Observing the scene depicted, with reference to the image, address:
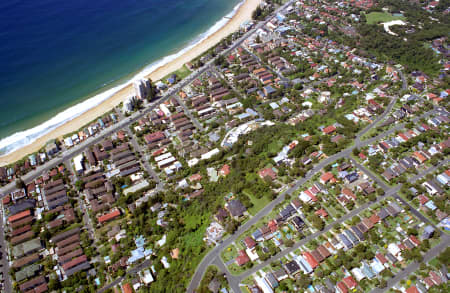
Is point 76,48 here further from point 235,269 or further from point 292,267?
point 292,267

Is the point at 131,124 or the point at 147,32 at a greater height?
the point at 147,32

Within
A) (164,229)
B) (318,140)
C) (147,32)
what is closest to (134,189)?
(164,229)

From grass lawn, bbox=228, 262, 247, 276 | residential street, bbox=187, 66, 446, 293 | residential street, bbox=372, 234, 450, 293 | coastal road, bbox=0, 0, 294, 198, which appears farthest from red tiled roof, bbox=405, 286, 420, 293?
Answer: coastal road, bbox=0, 0, 294, 198

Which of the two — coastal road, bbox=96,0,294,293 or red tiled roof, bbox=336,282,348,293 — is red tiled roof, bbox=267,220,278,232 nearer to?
coastal road, bbox=96,0,294,293

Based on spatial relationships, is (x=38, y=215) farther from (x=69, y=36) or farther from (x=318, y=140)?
(x=69, y=36)

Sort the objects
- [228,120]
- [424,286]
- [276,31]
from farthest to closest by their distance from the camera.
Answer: [276,31] → [228,120] → [424,286]

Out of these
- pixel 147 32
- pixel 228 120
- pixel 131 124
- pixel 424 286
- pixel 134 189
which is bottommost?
pixel 424 286

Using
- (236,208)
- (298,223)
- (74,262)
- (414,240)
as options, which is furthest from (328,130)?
(74,262)
